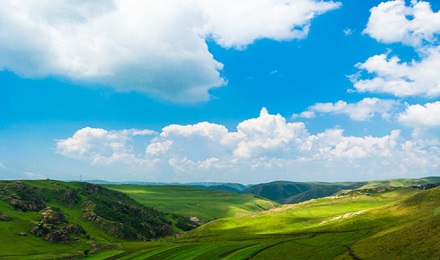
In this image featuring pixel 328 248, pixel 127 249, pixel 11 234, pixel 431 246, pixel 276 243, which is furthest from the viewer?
pixel 11 234

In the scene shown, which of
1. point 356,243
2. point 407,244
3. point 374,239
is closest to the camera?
point 407,244

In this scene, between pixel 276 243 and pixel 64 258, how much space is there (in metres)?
105

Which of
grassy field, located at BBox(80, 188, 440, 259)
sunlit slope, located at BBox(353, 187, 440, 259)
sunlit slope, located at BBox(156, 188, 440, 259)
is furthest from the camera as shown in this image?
grassy field, located at BBox(80, 188, 440, 259)

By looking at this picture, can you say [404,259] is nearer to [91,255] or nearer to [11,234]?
[91,255]

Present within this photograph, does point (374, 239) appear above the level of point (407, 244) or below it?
below

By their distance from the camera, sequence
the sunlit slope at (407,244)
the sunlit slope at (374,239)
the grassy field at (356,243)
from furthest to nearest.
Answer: the grassy field at (356,243), the sunlit slope at (374,239), the sunlit slope at (407,244)

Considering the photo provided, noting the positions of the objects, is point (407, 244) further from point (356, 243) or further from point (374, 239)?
point (356, 243)

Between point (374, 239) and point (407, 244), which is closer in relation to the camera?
point (407, 244)

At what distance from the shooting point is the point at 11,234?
193500mm

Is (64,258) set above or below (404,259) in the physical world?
below

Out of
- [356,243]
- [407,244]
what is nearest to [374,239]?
[356,243]

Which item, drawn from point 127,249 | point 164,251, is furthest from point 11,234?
point 164,251

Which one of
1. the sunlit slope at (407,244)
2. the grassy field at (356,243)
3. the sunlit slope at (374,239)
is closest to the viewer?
the sunlit slope at (407,244)

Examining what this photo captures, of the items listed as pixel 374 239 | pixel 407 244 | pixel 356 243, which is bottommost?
pixel 356 243
